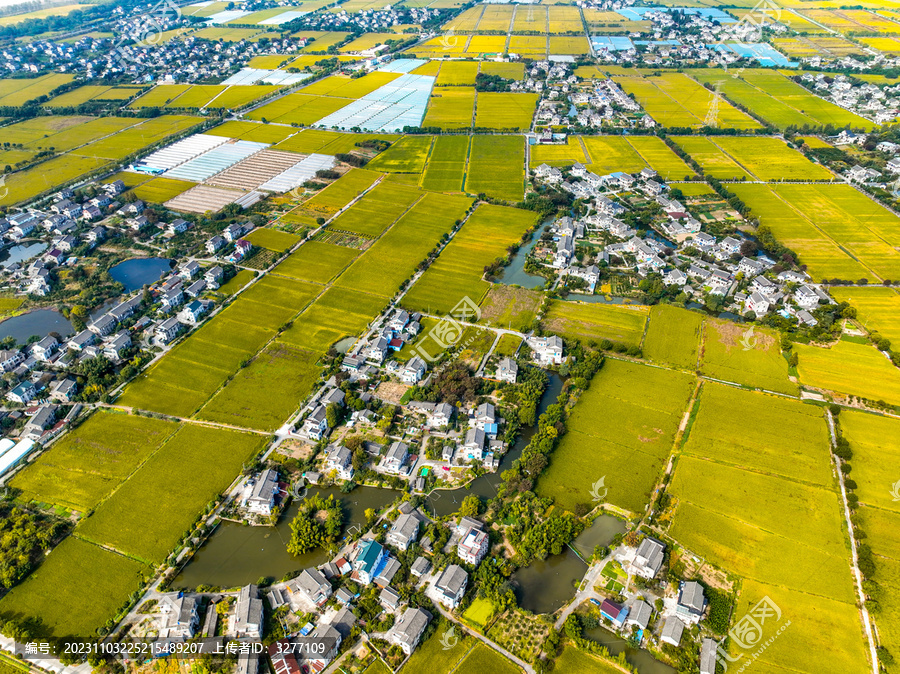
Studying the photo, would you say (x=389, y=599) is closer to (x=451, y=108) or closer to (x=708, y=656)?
(x=708, y=656)

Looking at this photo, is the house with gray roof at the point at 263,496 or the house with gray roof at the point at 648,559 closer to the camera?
the house with gray roof at the point at 648,559

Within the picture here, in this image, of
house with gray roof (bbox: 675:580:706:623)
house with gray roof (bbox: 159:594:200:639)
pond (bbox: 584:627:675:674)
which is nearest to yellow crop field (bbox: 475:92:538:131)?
house with gray roof (bbox: 675:580:706:623)

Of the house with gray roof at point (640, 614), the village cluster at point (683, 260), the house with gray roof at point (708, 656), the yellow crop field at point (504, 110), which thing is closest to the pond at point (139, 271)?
the village cluster at point (683, 260)

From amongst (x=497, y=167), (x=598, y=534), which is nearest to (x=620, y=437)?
(x=598, y=534)

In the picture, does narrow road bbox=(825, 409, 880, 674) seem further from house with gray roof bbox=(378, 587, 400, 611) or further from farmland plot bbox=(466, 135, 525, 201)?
farmland plot bbox=(466, 135, 525, 201)

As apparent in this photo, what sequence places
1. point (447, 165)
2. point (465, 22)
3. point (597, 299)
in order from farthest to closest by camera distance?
point (465, 22), point (447, 165), point (597, 299)

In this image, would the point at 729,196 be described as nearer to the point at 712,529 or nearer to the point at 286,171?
the point at 712,529

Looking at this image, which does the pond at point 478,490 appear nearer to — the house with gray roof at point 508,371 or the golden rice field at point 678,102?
the house with gray roof at point 508,371

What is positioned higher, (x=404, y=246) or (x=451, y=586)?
(x=404, y=246)
